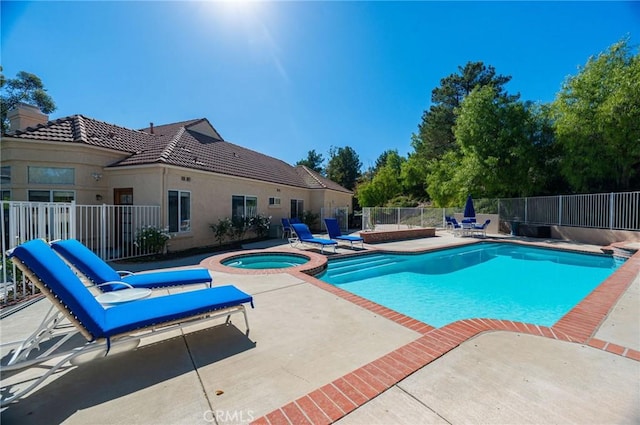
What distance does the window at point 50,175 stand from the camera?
9.98 meters

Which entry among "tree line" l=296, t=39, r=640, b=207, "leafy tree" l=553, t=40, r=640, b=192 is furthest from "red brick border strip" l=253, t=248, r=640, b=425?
"tree line" l=296, t=39, r=640, b=207

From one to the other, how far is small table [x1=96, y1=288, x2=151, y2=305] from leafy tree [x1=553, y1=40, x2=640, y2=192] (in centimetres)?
1957

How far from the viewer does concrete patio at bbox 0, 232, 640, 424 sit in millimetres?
2154

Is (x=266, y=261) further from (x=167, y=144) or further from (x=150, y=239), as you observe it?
(x=167, y=144)

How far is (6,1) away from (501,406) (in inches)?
399

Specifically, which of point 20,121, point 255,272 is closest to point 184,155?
point 20,121

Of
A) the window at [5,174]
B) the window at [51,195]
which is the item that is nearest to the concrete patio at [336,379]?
the window at [51,195]

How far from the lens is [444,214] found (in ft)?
73.2

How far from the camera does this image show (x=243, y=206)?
14.5 meters

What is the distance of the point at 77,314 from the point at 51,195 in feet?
36.2

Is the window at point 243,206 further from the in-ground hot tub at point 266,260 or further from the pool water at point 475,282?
the pool water at point 475,282

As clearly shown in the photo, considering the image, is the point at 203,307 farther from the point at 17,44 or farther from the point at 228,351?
the point at 17,44

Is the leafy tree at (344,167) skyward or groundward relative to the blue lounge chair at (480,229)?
skyward

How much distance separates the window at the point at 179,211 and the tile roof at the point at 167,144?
4.00ft
